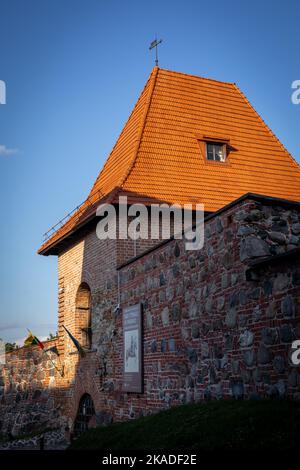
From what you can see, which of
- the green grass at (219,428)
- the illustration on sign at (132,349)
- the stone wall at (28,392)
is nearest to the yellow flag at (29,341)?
the stone wall at (28,392)

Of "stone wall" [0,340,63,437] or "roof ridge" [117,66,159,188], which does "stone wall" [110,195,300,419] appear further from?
"stone wall" [0,340,63,437]

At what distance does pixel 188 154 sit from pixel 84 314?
4932 mm

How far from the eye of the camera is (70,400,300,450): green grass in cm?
595

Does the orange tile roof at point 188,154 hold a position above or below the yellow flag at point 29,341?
above

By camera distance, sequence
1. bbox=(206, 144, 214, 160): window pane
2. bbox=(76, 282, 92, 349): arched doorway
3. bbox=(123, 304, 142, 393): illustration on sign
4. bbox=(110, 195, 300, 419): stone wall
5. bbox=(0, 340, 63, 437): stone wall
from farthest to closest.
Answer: bbox=(0, 340, 63, 437): stone wall → bbox=(206, 144, 214, 160): window pane → bbox=(76, 282, 92, 349): arched doorway → bbox=(123, 304, 142, 393): illustration on sign → bbox=(110, 195, 300, 419): stone wall

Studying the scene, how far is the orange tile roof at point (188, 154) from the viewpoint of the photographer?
47.2 ft

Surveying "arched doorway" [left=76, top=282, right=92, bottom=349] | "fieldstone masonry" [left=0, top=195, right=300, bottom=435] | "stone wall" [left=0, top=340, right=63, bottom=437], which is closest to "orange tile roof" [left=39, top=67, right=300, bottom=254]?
"arched doorway" [left=76, top=282, right=92, bottom=349]

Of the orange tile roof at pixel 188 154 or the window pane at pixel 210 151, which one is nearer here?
the orange tile roof at pixel 188 154

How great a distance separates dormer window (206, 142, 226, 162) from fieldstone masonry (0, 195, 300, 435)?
3865 mm

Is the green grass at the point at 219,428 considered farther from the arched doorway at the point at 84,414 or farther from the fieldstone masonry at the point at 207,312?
the arched doorway at the point at 84,414

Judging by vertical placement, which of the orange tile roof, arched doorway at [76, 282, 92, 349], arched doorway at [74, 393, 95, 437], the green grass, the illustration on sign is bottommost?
arched doorway at [74, 393, 95, 437]

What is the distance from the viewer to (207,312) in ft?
29.8

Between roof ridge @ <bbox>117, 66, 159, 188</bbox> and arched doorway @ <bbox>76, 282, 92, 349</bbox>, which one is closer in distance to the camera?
roof ridge @ <bbox>117, 66, 159, 188</bbox>

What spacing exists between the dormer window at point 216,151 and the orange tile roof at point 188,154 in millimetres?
253
